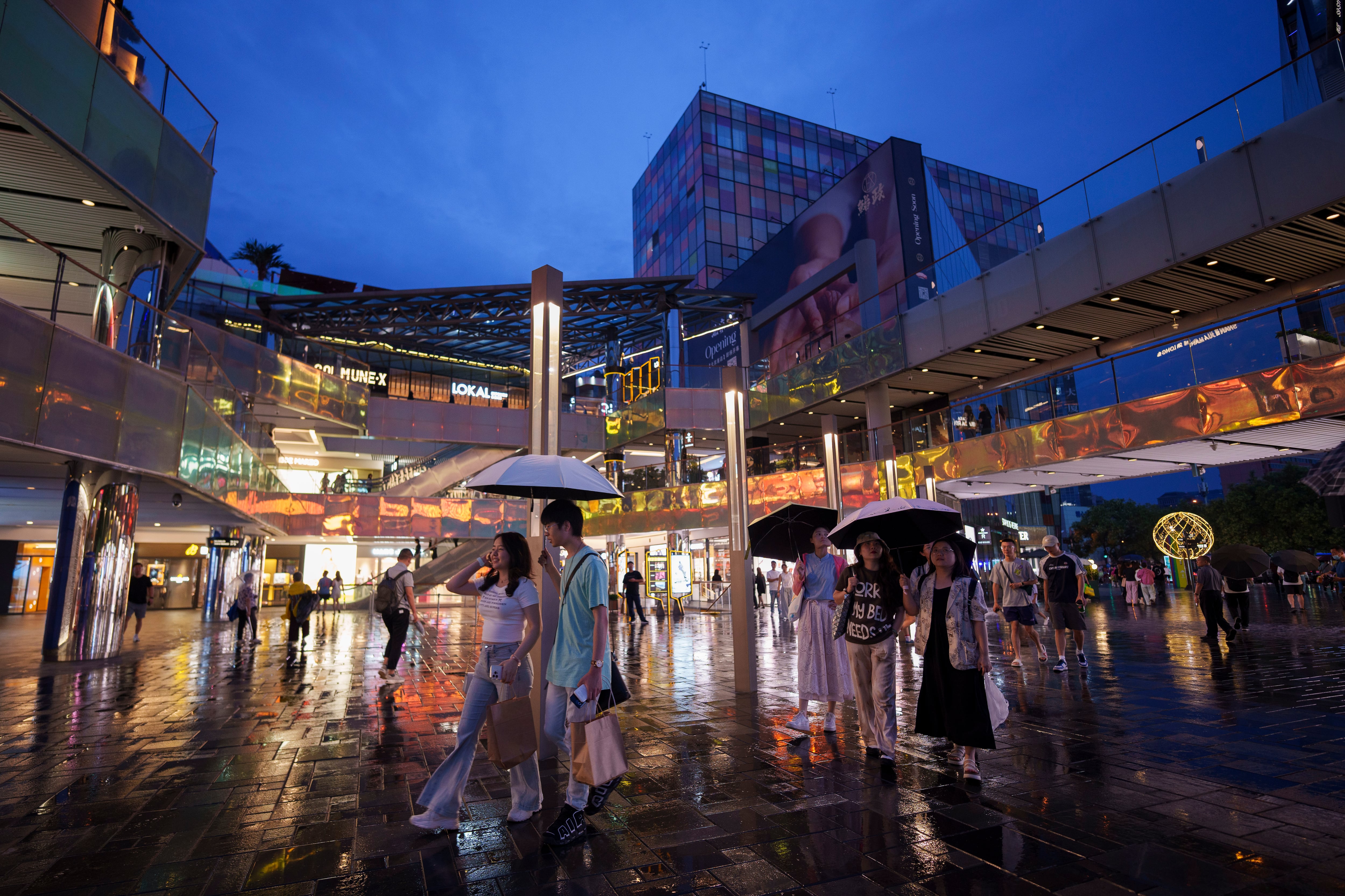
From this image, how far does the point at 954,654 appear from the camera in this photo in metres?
4.77

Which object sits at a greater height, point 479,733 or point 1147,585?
point 479,733

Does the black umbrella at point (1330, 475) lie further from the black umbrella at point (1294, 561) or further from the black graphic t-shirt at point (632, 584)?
the black graphic t-shirt at point (632, 584)

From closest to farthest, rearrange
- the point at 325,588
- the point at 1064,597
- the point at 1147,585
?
the point at 1064,597
the point at 1147,585
the point at 325,588

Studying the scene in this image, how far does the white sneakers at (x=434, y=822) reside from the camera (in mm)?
3814

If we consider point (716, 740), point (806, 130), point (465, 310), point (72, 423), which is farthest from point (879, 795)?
point (806, 130)

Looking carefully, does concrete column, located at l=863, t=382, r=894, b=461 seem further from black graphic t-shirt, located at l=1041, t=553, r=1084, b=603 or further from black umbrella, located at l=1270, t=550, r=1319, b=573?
black graphic t-shirt, located at l=1041, t=553, r=1084, b=603

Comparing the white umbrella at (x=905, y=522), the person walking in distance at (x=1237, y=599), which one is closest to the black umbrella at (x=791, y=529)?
the white umbrella at (x=905, y=522)

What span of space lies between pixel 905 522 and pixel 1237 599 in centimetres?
1186

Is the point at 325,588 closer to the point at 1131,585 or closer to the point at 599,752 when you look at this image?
the point at 599,752

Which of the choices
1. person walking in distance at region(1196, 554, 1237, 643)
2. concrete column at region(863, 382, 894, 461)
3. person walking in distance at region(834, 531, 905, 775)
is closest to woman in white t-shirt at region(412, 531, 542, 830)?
person walking in distance at region(834, 531, 905, 775)

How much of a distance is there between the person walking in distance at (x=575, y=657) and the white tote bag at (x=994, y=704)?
→ 2.61m

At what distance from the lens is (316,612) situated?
29.6 m

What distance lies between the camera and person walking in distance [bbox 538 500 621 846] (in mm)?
3783

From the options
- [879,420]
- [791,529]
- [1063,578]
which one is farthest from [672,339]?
[791,529]
